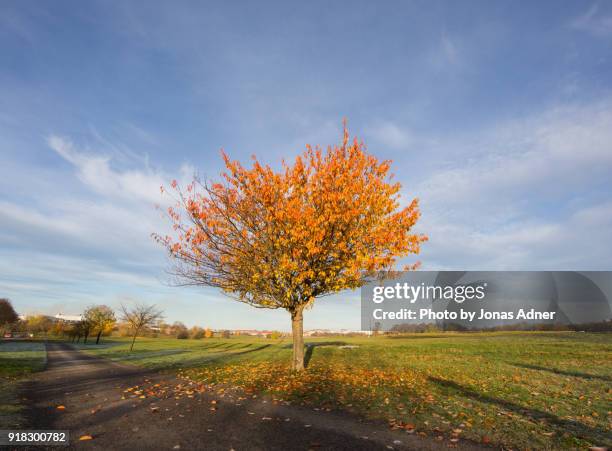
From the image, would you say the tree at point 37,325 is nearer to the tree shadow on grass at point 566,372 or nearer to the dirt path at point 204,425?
the dirt path at point 204,425

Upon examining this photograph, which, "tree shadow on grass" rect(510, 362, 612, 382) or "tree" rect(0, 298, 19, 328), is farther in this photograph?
"tree" rect(0, 298, 19, 328)

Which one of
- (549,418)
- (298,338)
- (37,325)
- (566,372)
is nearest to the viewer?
(549,418)

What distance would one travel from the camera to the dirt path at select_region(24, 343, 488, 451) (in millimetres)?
8148

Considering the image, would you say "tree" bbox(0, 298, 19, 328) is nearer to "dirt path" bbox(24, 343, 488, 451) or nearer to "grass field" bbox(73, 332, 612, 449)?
"grass field" bbox(73, 332, 612, 449)

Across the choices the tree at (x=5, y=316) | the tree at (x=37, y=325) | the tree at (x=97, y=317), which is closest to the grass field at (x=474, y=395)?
the tree at (x=97, y=317)

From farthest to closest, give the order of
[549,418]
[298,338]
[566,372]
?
1. [298,338]
2. [566,372]
3. [549,418]

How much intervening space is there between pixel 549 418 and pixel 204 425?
9.88m

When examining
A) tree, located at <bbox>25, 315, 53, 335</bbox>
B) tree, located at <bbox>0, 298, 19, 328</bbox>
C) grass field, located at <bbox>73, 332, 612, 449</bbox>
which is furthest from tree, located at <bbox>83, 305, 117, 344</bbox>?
tree, located at <bbox>25, 315, 53, 335</bbox>

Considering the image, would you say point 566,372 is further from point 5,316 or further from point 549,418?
point 5,316

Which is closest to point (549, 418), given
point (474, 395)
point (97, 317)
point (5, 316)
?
point (474, 395)

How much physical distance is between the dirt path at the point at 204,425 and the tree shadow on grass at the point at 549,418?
3263mm

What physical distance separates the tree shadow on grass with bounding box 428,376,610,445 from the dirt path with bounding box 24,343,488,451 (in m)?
3.26

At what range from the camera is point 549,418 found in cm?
1017

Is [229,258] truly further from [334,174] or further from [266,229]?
[334,174]
